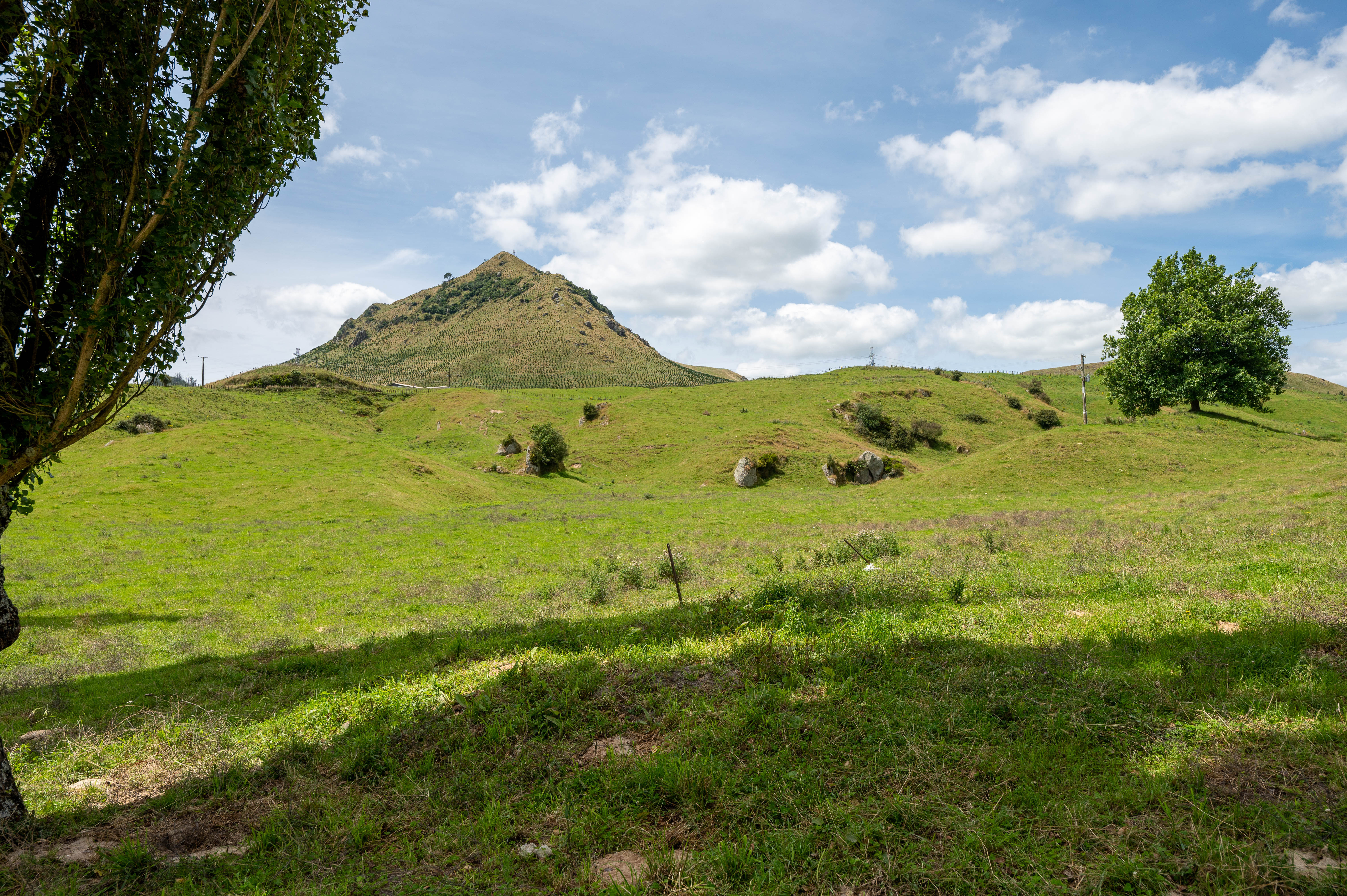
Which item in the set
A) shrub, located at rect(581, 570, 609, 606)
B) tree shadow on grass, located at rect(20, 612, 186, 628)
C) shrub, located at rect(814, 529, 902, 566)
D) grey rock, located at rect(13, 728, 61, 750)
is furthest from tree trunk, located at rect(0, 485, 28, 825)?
shrub, located at rect(814, 529, 902, 566)

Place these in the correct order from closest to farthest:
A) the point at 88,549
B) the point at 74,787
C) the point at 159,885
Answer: the point at 159,885, the point at 74,787, the point at 88,549

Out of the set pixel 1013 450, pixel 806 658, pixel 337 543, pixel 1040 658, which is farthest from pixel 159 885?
pixel 1013 450

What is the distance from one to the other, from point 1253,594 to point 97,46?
50.9 ft

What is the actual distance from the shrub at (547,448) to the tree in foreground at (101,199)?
4946 centimetres

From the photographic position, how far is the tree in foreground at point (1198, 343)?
44625 mm

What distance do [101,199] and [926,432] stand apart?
6428cm

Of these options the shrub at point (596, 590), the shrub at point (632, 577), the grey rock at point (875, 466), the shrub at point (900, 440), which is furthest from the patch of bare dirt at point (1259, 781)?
the shrub at point (900, 440)

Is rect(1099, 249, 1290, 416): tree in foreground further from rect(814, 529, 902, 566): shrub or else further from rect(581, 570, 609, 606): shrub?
rect(581, 570, 609, 606): shrub

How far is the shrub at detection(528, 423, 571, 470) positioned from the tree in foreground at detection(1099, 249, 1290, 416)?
50.8m

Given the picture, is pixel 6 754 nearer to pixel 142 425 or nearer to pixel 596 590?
pixel 596 590

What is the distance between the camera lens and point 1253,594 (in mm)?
8344

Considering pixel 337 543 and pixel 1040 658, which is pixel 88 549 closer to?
pixel 337 543

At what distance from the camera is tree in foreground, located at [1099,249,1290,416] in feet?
146

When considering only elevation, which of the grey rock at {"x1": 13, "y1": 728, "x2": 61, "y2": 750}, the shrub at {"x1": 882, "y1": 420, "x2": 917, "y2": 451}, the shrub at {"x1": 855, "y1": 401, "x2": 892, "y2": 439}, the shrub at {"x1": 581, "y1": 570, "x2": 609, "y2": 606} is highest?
the shrub at {"x1": 855, "y1": 401, "x2": 892, "y2": 439}
